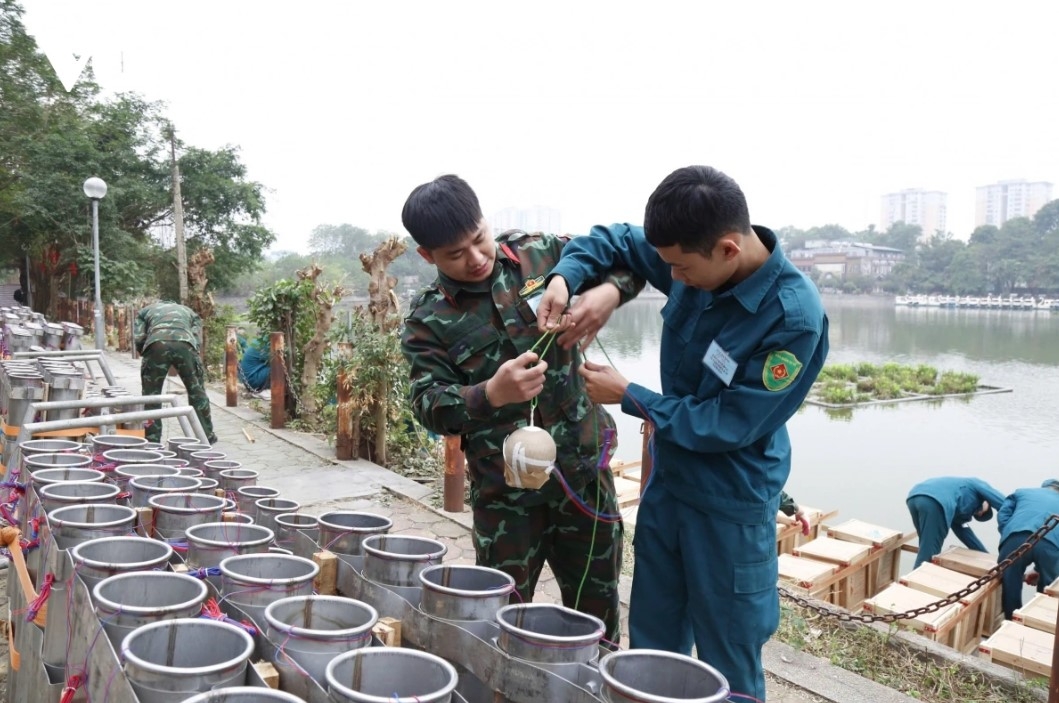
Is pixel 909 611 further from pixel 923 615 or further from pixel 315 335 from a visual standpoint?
pixel 315 335

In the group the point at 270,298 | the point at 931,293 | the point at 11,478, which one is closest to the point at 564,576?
the point at 11,478

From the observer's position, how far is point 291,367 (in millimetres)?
10188

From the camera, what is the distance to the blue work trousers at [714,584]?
1866 mm

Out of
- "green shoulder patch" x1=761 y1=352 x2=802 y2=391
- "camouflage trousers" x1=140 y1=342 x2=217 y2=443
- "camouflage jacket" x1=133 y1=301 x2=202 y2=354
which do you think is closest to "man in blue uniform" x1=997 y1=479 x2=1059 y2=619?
"green shoulder patch" x1=761 y1=352 x2=802 y2=391

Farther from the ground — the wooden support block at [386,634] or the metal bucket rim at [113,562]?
the metal bucket rim at [113,562]

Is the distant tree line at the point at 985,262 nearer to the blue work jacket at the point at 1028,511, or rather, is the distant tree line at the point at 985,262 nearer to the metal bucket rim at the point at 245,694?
the blue work jacket at the point at 1028,511

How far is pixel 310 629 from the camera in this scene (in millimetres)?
1429

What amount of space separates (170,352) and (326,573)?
5949 millimetres

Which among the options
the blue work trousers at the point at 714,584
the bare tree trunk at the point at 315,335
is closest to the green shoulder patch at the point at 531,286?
the blue work trousers at the point at 714,584

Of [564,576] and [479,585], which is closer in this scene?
[479,585]

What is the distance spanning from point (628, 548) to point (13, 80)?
20673 mm

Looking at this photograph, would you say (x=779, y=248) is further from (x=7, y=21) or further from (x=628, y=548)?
(x=7, y=21)

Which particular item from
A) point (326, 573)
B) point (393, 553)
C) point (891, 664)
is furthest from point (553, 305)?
point (891, 664)

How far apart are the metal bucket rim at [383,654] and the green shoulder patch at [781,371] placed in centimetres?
95
